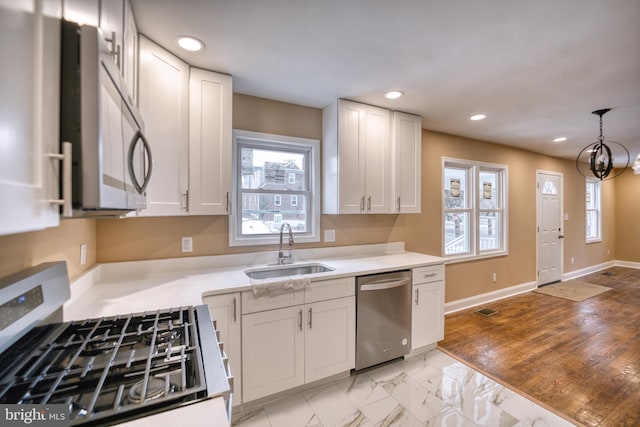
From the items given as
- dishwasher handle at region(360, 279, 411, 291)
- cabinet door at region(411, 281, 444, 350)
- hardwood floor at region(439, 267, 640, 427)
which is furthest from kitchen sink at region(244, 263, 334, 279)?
hardwood floor at region(439, 267, 640, 427)

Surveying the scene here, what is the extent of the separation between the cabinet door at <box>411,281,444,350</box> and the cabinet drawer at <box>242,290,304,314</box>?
117 centimetres

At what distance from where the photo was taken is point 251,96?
2498mm

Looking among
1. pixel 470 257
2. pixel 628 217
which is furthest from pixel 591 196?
pixel 470 257

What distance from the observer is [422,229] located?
352 cm

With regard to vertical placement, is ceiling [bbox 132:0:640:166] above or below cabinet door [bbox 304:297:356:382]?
above

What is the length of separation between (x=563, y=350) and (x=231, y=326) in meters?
3.27

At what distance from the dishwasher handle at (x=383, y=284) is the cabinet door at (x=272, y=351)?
586 mm

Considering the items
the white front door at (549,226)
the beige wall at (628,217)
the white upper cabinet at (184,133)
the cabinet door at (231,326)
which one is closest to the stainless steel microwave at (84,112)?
the white upper cabinet at (184,133)

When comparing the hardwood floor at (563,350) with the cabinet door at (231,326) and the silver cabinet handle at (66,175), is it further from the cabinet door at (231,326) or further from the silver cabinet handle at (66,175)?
the silver cabinet handle at (66,175)

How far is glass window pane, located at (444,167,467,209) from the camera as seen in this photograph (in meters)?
3.81

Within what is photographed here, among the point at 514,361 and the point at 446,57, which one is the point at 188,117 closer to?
the point at 446,57

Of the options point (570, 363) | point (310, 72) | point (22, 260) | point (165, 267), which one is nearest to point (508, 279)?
point (570, 363)

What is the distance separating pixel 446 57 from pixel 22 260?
8.22 ft

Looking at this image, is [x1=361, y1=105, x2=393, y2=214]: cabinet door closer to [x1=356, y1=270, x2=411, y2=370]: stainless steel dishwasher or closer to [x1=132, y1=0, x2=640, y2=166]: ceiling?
[x1=132, y1=0, x2=640, y2=166]: ceiling
